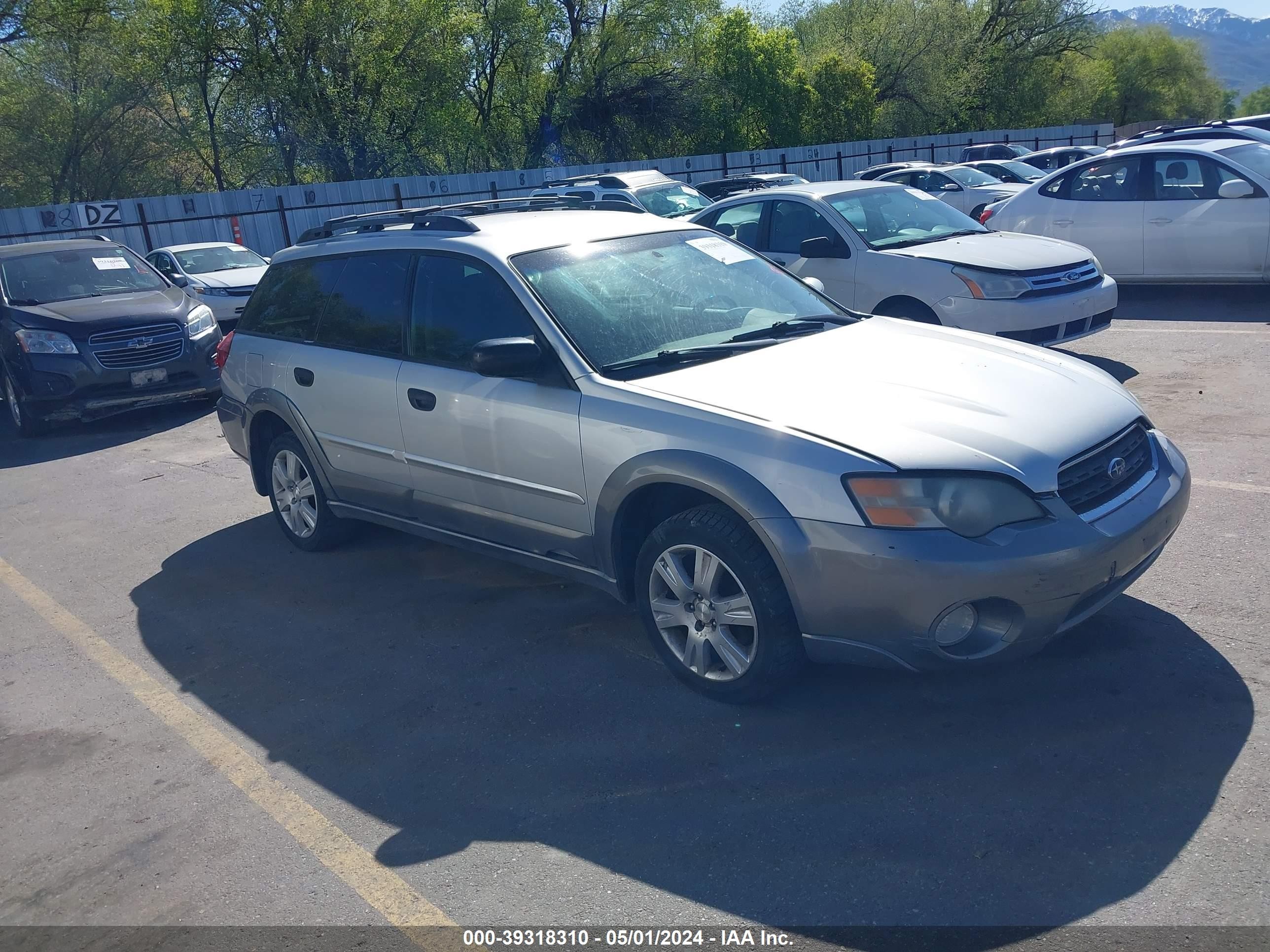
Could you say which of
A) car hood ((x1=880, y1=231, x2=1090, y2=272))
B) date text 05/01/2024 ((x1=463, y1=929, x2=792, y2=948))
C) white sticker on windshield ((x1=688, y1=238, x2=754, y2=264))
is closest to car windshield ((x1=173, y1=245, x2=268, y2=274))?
car hood ((x1=880, y1=231, x2=1090, y2=272))

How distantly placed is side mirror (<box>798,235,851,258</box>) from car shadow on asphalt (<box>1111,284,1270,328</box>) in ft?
9.43

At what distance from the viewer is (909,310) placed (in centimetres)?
855

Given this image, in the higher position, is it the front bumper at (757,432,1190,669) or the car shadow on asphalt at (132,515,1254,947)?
the front bumper at (757,432,1190,669)

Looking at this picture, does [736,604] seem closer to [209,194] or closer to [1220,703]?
[1220,703]

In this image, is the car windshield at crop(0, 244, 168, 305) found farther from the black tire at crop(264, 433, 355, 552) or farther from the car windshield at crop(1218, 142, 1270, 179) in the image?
the car windshield at crop(1218, 142, 1270, 179)

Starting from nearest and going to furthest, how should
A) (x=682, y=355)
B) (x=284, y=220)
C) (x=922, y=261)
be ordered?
(x=682, y=355) < (x=922, y=261) < (x=284, y=220)

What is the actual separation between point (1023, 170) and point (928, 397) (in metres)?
18.6

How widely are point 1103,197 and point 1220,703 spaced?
8942 mm

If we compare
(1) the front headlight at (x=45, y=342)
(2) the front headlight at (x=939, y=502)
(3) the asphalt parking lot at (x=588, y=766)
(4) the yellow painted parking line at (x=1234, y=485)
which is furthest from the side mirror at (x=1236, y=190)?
(1) the front headlight at (x=45, y=342)

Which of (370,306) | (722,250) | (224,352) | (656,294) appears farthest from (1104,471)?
(224,352)

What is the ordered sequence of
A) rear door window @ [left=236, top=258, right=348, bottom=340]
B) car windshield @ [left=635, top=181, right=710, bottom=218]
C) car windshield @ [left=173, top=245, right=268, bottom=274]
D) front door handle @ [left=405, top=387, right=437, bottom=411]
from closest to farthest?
front door handle @ [left=405, top=387, right=437, bottom=411], rear door window @ [left=236, top=258, right=348, bottom=340], car windshield @ [left=635, top=181, right=710, bottom=218], car windshield @ [left=173, top=245, right=268, bottom=274]

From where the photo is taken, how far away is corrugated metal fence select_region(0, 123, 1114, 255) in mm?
20031

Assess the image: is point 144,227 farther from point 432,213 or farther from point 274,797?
point 274,797

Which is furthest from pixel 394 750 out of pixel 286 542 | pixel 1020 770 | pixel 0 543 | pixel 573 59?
pixel 573 59
